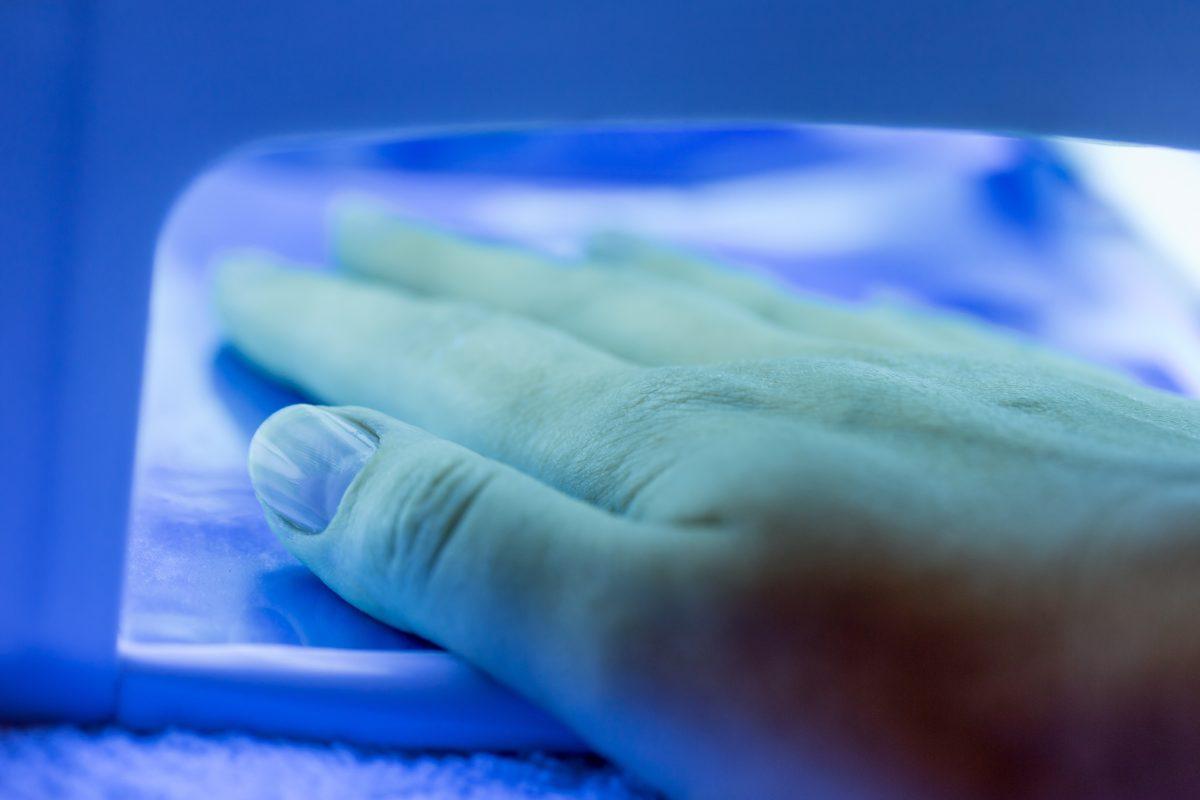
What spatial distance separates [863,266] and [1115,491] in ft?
2.75

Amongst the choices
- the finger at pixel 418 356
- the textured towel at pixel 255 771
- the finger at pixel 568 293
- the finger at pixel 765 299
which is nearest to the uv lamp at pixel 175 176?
the textured towel at pixel 255 771

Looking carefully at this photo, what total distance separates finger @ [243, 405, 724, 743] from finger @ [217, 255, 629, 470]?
0.30ft

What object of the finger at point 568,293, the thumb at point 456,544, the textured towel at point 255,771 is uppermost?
the finger at point 568,293

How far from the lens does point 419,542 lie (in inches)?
13.0

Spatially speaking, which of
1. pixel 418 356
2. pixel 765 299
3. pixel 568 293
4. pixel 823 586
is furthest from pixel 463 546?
pixel 765 299

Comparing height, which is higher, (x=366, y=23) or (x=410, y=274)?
(x=366, y=23)

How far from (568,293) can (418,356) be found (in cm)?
19

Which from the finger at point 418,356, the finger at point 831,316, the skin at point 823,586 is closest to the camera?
the skin at point 823,586

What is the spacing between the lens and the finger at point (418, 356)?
48 centimetres

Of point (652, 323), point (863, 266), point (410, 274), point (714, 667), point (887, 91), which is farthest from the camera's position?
point (863, 266)

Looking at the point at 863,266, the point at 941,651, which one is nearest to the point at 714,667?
the point at 941,651

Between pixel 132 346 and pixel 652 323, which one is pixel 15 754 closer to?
pixel 132 346

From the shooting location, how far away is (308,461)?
0.38m

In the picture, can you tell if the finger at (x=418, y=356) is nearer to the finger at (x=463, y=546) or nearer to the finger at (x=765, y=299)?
the finger at (x=463, y=546)
